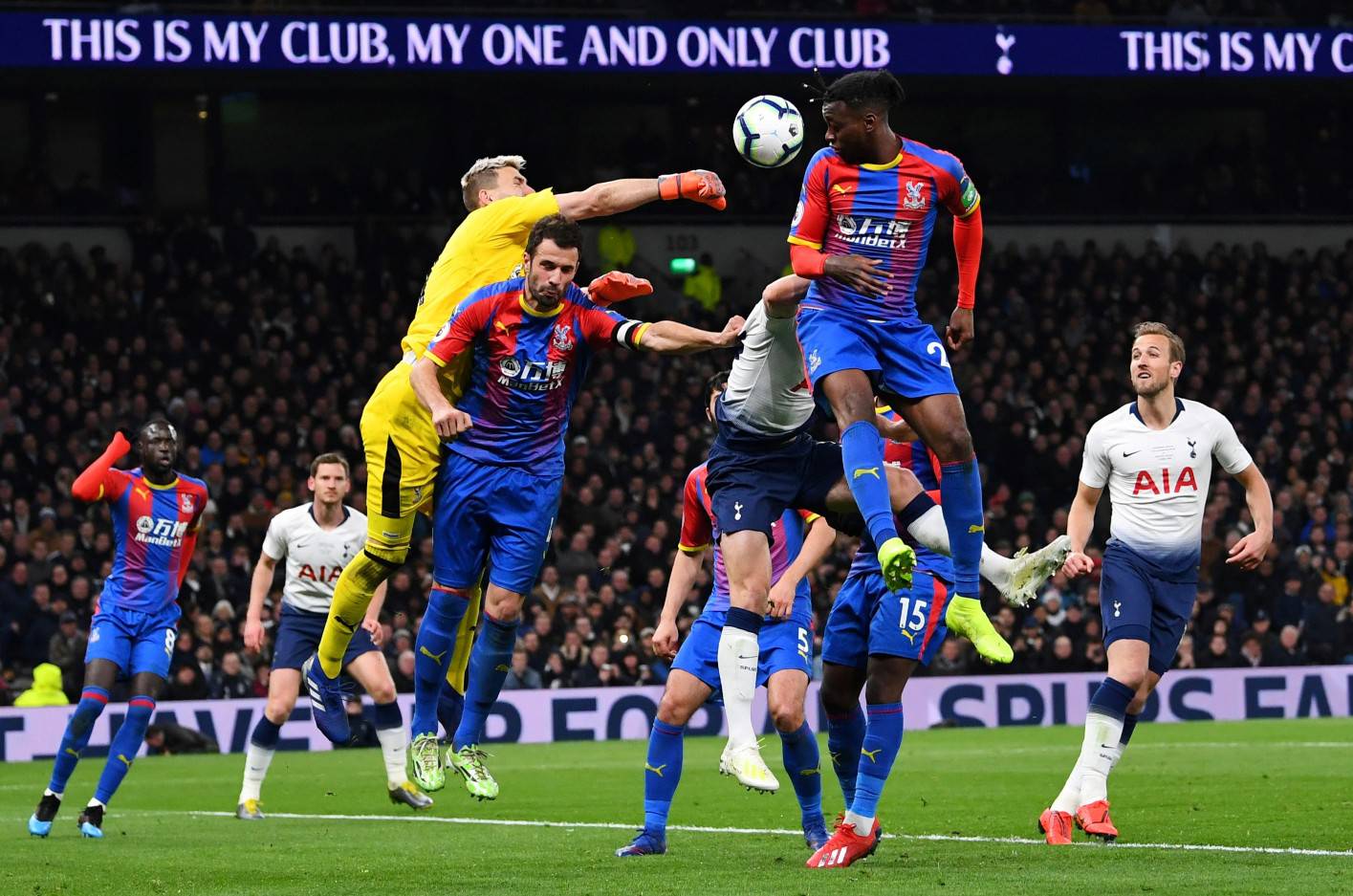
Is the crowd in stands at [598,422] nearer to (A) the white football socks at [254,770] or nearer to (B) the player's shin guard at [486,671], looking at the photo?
(A) the white football socks at [254,770]

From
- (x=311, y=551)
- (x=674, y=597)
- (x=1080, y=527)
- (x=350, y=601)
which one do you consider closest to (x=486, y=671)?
(x=350, y=601)

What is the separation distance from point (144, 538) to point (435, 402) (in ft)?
17.4

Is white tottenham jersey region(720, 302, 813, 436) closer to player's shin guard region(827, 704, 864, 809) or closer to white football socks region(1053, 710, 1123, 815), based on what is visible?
player's shin guard region(827, 704, 864, 809)

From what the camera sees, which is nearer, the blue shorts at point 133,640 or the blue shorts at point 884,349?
the blue shorts at point 884,349

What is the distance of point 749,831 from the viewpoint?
12.2 metres

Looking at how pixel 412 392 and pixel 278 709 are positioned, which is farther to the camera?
pixel 278 709

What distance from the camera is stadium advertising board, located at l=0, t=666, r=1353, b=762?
76.2 ft

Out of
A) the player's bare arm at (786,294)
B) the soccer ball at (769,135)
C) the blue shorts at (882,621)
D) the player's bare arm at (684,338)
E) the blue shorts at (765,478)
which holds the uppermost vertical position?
the soccer ball at (769,135)

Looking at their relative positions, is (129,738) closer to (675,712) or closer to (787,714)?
(675,712)

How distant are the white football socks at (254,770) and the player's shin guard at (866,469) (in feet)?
22.5

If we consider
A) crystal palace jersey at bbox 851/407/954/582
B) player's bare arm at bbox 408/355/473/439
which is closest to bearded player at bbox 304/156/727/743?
player's bare arm at bbox 408/355/473/439

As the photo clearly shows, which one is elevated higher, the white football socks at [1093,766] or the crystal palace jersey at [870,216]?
→ the crystal palace jersey at [870,216]

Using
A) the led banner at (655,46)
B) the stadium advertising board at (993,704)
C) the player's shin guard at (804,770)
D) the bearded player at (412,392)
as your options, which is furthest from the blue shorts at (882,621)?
the led banner at (655,46)

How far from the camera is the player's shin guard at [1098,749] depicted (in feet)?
34.8
